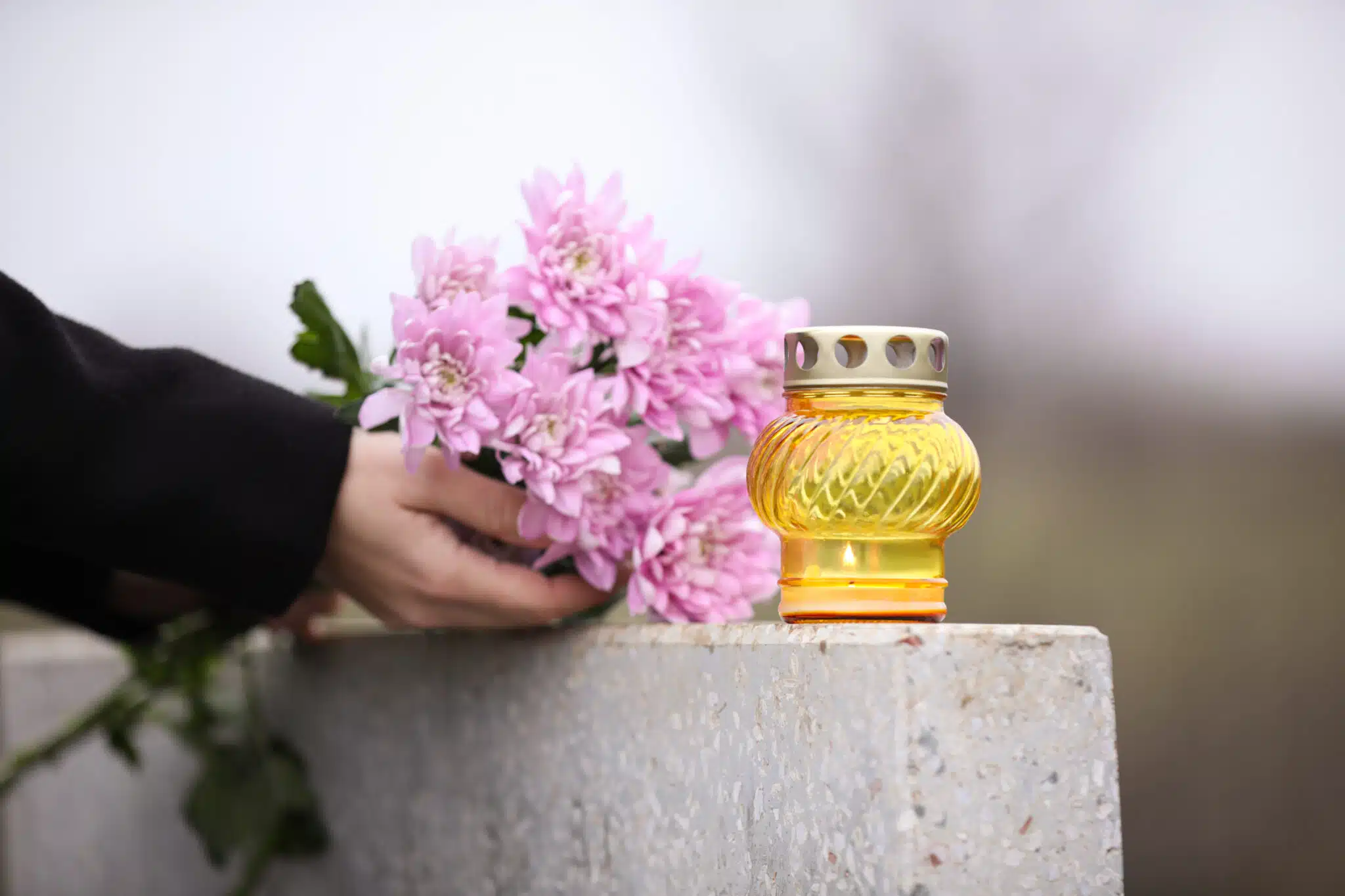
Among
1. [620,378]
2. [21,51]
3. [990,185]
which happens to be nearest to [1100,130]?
[990,185]

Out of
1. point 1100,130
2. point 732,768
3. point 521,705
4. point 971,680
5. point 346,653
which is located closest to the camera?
point 971,680

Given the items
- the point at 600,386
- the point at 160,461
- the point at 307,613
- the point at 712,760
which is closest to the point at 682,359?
the point at 600,386

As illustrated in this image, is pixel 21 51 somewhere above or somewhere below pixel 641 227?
above

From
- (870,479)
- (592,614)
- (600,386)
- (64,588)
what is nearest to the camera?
(870,479)

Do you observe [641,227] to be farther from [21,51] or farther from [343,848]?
[21,51]

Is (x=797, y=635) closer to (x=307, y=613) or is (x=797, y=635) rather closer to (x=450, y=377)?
(x=450, y=377)

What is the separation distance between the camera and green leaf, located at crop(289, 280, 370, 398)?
3.13 feet

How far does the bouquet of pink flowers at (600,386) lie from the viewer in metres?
0.75

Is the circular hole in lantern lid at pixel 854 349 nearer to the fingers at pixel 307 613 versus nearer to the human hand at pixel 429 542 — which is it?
the human hand at pixel 429 542

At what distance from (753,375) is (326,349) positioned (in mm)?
351

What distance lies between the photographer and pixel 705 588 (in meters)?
0.89

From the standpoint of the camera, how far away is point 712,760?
0.78m

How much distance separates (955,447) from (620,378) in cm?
22

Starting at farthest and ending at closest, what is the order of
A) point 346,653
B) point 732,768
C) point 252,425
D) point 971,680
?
point 346,653
point 252,425
point 732,768
point 971,680
